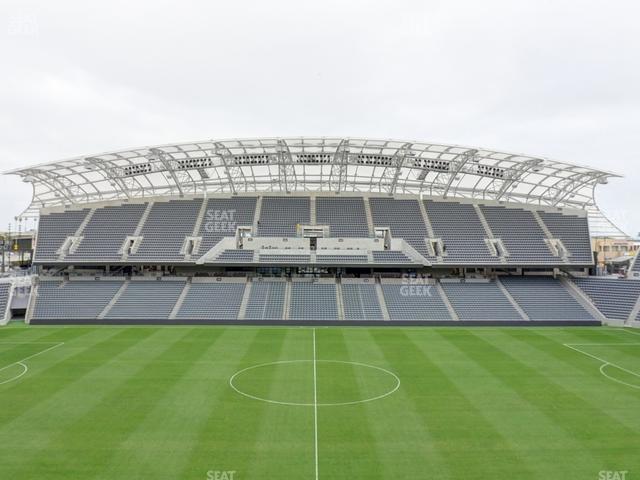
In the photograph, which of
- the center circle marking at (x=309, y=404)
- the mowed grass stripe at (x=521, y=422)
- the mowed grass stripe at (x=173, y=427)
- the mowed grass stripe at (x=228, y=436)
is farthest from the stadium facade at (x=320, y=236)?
the mowed grass stripe at (x=228, y=436)

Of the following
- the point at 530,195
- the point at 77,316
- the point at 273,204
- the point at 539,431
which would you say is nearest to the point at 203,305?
the point at 77,316

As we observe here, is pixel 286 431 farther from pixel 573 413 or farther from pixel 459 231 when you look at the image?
pixel 459 231

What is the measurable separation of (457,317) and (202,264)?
64.4 ft

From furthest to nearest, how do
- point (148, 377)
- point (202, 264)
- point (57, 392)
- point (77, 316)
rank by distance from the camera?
point (202, 264) < point (77, 316) < point (148, 377) < point (57, 392)

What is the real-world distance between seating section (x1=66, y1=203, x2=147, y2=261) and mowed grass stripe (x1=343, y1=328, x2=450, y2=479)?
28.1m

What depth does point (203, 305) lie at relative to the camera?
34.5m

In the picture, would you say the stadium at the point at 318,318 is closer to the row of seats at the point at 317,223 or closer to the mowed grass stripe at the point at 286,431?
the mowed grass stripe at the point at 286,431

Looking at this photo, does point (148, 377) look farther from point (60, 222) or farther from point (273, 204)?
point (60, 222)

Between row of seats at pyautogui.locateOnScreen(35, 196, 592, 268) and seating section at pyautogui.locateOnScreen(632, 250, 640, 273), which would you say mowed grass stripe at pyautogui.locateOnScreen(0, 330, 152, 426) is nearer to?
row of seats at pyautogui.locateOnScreen(35, 196, 592, 268)

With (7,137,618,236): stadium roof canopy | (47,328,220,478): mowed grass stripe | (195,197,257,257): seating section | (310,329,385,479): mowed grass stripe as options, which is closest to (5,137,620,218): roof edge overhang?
(7,137,618,236): stadium roof canopy

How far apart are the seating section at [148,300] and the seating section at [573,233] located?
104ft

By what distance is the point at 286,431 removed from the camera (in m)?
14.1

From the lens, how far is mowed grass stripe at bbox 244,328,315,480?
11.8m

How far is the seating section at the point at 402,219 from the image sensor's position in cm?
3919
